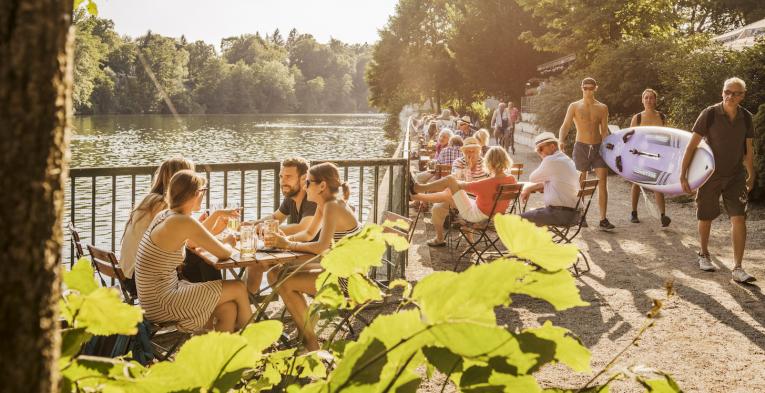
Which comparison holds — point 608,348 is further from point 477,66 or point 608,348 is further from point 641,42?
point 477,66

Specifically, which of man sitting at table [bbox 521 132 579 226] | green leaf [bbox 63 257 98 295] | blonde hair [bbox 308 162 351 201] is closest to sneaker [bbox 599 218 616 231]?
man sitting at table [bbox 521 132 579 226]

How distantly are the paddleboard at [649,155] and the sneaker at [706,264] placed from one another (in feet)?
7.34

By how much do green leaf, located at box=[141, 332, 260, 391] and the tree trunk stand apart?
0.65ft

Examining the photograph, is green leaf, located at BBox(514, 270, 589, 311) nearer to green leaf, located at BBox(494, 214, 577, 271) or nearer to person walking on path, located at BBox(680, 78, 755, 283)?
green leaf, located at BBox(494, 214, 577, 271)

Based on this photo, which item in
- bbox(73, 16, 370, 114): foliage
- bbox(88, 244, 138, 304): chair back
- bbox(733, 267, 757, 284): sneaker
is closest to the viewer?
bbox(88, 244, 138, 304): chair back

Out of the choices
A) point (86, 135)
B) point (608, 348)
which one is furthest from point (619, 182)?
point (86, 135)

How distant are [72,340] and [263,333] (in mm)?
259

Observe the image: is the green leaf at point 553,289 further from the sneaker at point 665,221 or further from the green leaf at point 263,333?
the sneaker at point 665,221

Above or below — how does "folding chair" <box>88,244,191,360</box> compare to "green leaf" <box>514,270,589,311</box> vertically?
below

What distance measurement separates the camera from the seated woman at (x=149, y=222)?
5500 mm

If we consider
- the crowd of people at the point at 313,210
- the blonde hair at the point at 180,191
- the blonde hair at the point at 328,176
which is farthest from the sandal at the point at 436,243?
the blonde hair at the point at 180,191

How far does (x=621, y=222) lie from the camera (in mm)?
11781

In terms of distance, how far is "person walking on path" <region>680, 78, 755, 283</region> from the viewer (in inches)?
Answer: 302

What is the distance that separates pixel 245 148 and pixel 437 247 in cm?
4391
